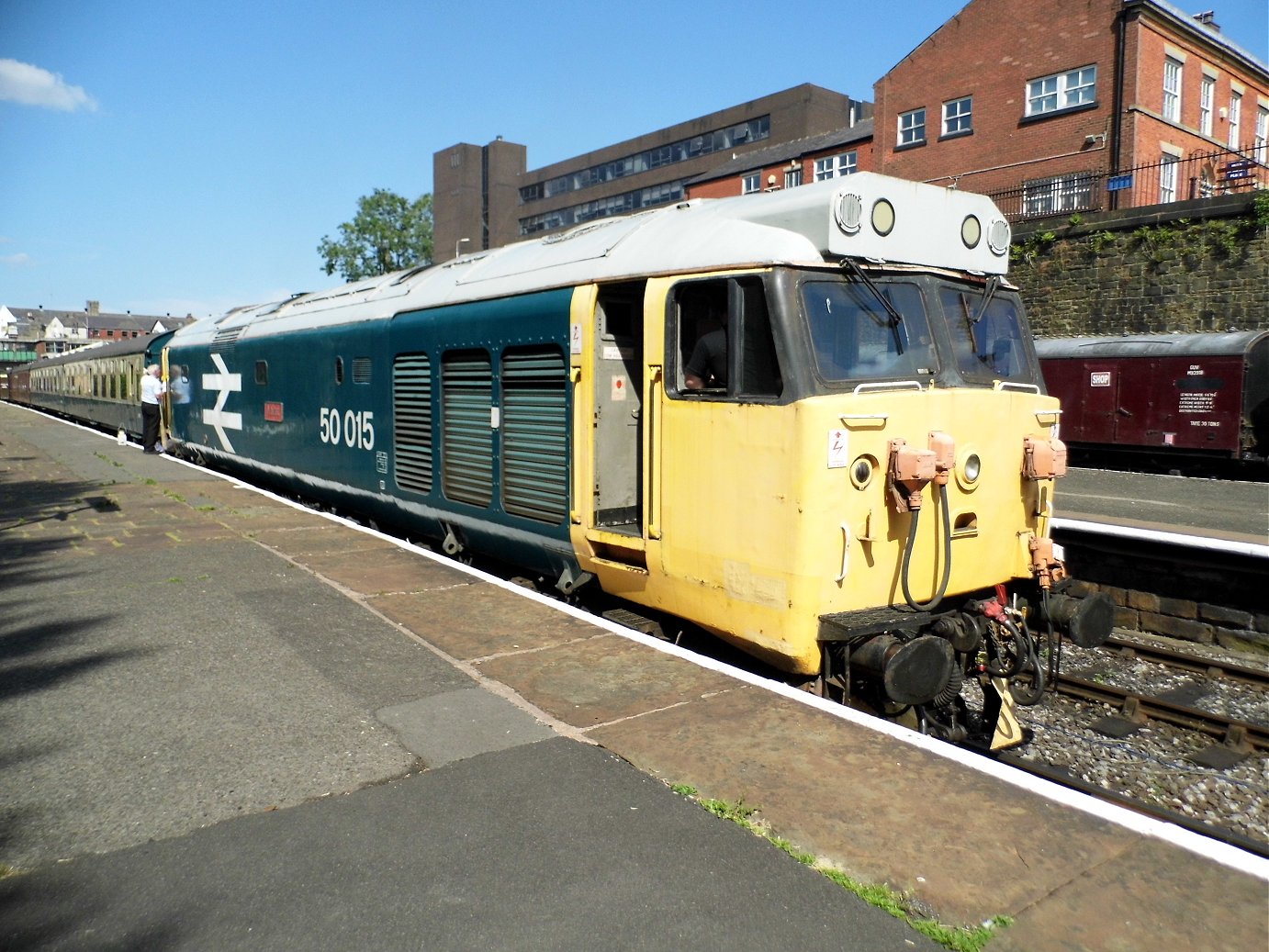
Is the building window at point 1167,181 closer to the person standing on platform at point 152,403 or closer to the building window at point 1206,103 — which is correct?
the building window at point 1206,103

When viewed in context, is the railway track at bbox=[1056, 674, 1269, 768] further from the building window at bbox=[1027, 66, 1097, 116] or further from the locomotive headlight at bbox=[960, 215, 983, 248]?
the building window at bbox=[1027, 66, 1097, 116]

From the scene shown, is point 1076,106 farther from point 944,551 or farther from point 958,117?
point 944,551

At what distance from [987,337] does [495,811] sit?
397 cm

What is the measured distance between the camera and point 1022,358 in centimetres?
593

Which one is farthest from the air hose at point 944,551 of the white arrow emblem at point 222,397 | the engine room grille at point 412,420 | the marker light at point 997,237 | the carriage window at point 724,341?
the white arrow emblem at point 222,397

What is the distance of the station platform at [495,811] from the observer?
9.66ft

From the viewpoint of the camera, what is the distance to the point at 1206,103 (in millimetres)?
28594

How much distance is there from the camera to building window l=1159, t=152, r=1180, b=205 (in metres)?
25.8

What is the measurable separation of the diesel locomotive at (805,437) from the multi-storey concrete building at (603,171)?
151 feet

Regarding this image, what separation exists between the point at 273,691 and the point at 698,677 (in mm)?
2235

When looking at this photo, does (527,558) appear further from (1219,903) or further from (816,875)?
(1219,903)

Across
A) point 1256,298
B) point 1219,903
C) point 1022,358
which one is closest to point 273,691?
point 1219,903

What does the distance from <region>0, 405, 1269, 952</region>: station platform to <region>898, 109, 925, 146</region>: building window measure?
29343 mm

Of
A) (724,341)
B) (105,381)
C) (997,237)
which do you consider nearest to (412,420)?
(724,341)
